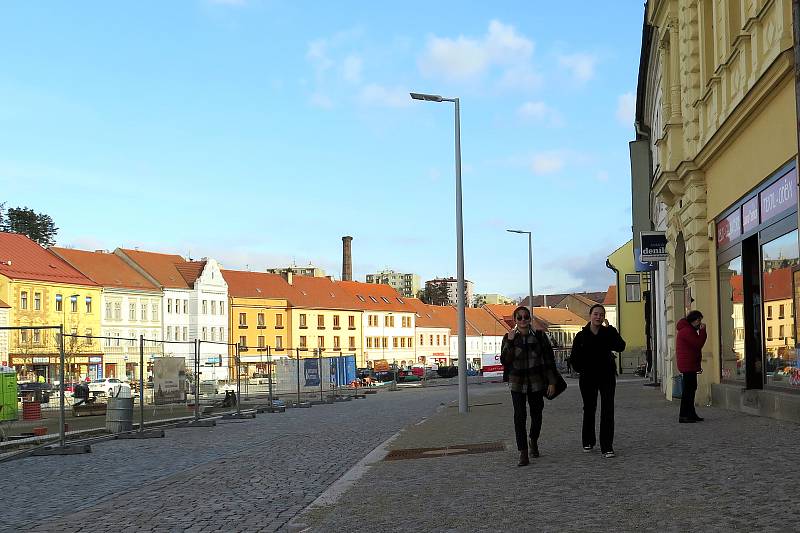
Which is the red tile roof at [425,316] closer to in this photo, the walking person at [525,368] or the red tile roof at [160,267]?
the red tile roof at [160,267]

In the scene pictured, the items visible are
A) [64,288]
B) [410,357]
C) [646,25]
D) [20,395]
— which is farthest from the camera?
[410,357]

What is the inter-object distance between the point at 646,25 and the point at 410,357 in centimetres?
10747

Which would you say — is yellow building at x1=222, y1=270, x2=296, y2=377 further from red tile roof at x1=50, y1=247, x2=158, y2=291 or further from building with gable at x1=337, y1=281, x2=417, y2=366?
red tile roof at x1=50, y1=247, x2=158, y2=291

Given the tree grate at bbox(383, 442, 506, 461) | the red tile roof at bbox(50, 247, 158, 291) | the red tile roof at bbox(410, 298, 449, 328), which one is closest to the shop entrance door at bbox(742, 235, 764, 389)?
the tree grate at bbox(383, 442, 506, 461)

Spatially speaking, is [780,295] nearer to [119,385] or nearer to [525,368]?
[525,368]

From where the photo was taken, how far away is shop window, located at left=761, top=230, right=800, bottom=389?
15.4 metres

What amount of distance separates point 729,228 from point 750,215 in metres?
1.93

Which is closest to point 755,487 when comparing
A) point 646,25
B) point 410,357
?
point 646,25

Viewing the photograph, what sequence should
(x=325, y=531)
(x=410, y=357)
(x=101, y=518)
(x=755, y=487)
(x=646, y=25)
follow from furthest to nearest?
(x=410, y=357) → (x=646, y=25) → (x=101, y=518) → (x=755, y=487) → (x=325, y=531)

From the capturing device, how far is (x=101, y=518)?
984 cm

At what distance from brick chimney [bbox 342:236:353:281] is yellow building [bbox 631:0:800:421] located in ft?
390

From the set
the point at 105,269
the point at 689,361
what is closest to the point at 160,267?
the point at 105,269

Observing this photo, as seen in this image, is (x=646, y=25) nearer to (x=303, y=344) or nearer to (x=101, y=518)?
(x=101, y=518)

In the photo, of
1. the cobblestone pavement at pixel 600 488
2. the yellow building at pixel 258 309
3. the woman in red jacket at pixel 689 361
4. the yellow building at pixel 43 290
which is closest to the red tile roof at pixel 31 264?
the yellow building at pixel 43 290
